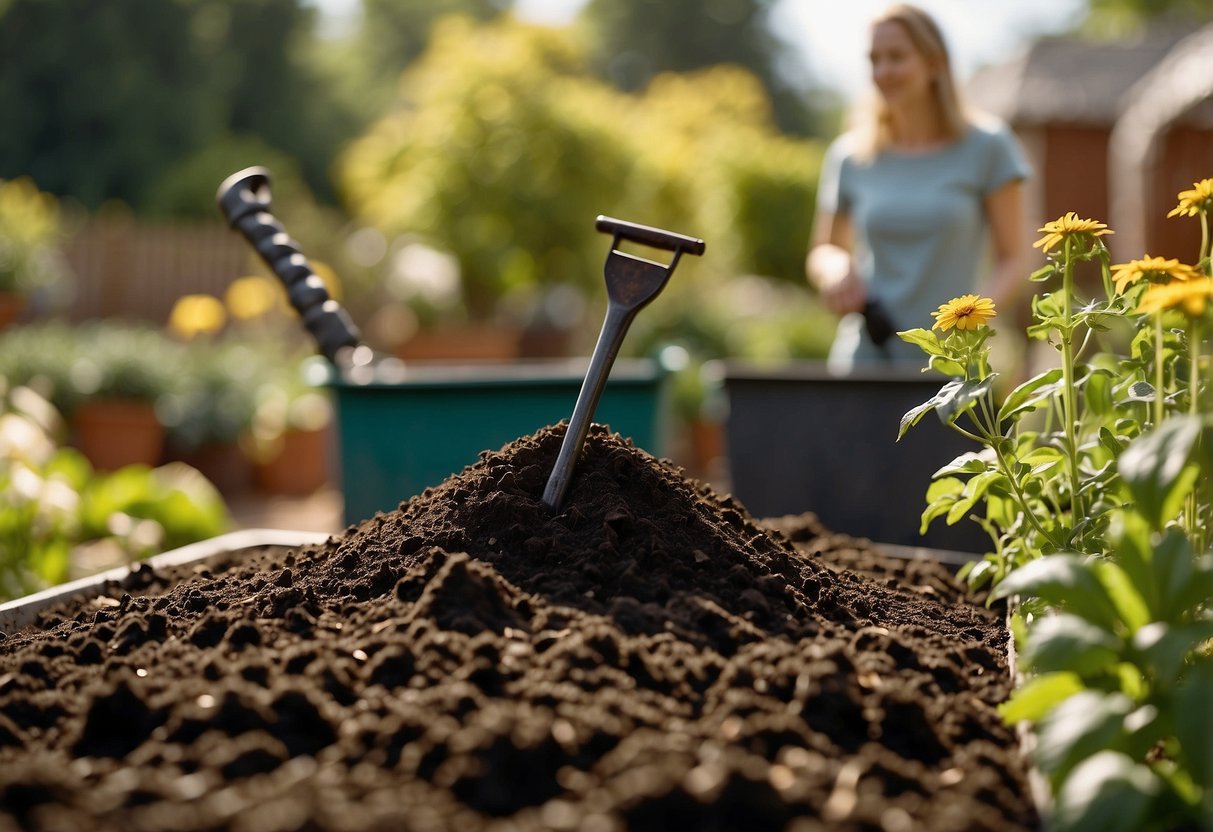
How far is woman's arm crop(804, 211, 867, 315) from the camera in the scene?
Answer: 263 cm

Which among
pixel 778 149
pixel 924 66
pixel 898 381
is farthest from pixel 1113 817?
pixel 778 149

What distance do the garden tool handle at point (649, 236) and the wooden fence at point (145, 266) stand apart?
10.8m

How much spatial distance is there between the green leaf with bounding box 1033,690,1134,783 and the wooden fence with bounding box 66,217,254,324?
11619mm

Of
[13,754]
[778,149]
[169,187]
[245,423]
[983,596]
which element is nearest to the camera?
[13,754]

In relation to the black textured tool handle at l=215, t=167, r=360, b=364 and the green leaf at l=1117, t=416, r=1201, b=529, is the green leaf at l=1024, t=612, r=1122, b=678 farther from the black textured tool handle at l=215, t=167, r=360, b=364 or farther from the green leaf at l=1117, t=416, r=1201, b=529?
the black textured tool handle at l=215, t=167, r=360, b=364

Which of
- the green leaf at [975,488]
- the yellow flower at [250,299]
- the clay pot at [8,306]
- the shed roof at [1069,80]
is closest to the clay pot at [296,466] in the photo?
the yellow flower at [250,299]

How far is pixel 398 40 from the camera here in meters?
37.6

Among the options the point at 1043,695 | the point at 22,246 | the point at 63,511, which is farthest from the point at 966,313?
the point at 22,246

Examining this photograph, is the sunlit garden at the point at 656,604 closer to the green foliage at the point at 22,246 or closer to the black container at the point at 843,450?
the black container at the point at 843,450

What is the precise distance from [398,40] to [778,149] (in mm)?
27487

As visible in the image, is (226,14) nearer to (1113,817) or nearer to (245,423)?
(245,423)

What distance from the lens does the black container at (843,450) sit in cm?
229

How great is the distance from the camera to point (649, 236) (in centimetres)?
150

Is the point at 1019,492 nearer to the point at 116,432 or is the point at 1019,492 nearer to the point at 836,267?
the point at 836,267
